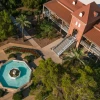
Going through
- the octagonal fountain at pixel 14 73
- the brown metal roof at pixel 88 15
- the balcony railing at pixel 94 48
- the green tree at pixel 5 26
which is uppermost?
the brown metal roof at pixel 88 15

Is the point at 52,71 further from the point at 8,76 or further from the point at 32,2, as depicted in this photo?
the point at 32,2

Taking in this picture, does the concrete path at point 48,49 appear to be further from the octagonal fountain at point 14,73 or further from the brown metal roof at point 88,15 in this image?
the brown metal roof at point 88,15

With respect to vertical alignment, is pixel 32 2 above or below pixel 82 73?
below

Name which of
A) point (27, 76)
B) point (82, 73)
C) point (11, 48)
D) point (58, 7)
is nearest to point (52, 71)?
point (82, 73)

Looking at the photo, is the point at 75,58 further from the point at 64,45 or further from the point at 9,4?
the point at 9,4

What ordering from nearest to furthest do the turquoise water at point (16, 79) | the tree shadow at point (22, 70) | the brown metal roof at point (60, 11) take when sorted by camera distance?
the turquoise water at point (16, 79) < the tree shadow at point (22, 70) < the brown metal roof at point (60, 11)

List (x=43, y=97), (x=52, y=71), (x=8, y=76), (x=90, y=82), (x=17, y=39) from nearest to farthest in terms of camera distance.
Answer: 1. (x=90, y=82)
2. (x=52, y=71)
3. (x=43, y=97)
4. (x=8, y=76)
5. (x=17, y=39)

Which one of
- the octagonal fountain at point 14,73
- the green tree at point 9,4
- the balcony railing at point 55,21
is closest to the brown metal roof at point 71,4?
the balcony railing at point 55,21

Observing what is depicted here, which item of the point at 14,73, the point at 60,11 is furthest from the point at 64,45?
the point at 14,73
